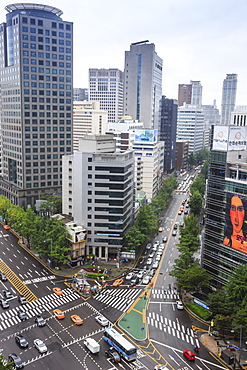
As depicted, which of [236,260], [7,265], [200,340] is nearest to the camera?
[200,340]

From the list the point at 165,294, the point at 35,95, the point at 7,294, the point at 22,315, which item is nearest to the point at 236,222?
the point at 165,294

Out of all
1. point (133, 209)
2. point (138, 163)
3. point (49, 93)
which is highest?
point (49, 93)

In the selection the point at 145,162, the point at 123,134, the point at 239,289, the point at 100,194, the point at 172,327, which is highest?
the point at 123,134

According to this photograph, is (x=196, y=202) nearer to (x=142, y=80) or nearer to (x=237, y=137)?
(x=237, y=137)

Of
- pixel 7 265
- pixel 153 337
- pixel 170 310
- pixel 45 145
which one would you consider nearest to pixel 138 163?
pixel 45 145

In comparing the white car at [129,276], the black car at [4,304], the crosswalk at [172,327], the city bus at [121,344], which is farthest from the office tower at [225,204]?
the black car at [4,304]

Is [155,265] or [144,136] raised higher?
[144,136]

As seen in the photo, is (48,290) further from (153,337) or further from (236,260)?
(236,260)
